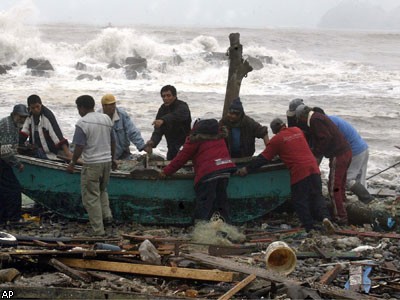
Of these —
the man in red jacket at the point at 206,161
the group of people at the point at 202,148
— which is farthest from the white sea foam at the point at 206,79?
the man in red jacket at the point at 206,161

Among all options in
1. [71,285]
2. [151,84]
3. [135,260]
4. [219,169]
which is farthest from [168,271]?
[151,84]

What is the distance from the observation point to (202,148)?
9047 mm

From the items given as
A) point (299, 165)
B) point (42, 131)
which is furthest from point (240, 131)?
point (42, 131)

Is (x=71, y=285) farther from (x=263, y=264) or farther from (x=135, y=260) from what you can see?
(x=263, y=264)

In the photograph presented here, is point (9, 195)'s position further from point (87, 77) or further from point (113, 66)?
point (113, 66)

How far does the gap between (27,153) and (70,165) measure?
1047mm

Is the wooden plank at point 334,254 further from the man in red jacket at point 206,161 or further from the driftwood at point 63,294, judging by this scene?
the driftwood at point 63,294

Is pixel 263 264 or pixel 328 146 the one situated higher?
pixel 328 146

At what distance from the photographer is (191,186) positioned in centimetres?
954

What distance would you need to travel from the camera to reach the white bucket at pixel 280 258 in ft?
22.7

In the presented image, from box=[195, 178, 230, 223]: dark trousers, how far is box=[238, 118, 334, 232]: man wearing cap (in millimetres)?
593

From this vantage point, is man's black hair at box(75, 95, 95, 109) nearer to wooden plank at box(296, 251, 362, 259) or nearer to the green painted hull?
the green painted hull

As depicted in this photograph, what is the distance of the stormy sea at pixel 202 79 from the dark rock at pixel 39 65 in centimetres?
34

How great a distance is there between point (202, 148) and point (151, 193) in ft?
3.64
